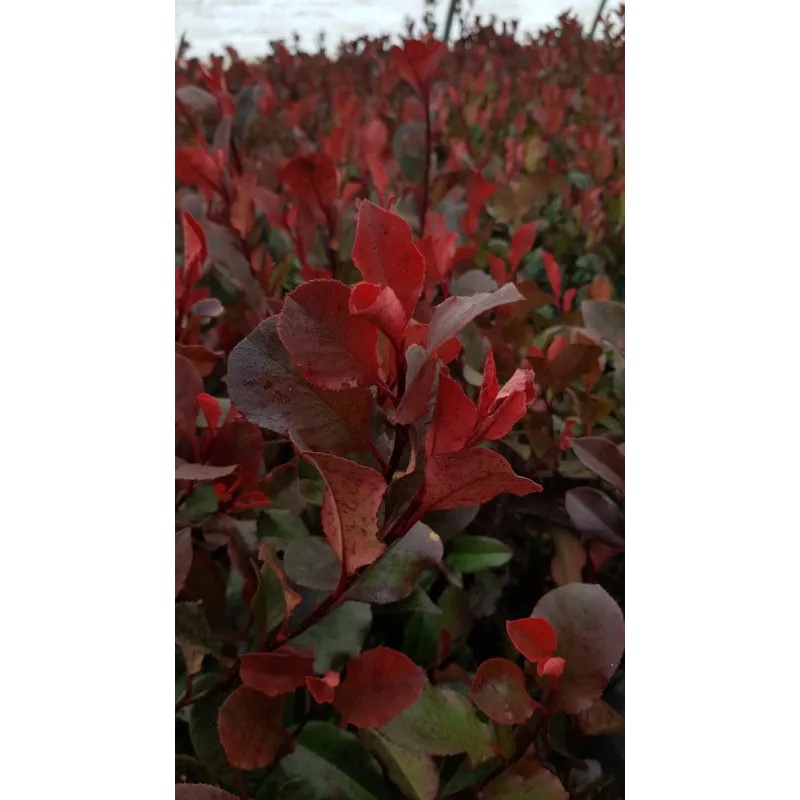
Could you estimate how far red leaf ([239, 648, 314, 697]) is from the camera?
469 mm

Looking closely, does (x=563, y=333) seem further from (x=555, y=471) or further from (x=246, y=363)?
(x=246, y=363)

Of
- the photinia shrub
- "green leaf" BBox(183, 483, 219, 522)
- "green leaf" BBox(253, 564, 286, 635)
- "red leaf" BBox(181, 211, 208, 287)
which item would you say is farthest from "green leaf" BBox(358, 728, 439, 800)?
"red leaf" BBox(181, 211, 208, 287)

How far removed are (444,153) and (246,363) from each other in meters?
1.58

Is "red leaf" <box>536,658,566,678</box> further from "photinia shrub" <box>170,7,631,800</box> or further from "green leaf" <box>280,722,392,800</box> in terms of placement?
"green leaf" <box>280,722,392,800</box>

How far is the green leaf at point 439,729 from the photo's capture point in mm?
503

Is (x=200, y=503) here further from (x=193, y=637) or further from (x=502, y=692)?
(x=502, y=692)

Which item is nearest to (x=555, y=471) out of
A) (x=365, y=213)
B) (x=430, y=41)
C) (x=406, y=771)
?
(x=406, y=771)

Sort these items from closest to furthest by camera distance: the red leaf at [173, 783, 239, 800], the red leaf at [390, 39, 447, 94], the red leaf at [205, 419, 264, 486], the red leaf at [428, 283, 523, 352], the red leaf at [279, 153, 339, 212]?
the red leaf at [428, 283, 523, 352], the red leaf at [173, 783, 239, 800], the red leaf at [205, 419, 264, 486], the red leaf at [279, 153, 339, 212], the red leaf at [390, 39, 447, 94]

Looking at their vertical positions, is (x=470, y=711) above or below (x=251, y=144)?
below

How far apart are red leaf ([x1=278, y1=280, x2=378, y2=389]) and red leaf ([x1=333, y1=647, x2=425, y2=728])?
0.19m

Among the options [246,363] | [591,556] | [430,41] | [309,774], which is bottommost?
[309,774]

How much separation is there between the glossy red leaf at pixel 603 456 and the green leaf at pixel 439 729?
220 millimetres

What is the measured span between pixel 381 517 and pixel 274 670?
0.13 meters

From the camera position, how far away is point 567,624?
508mm
